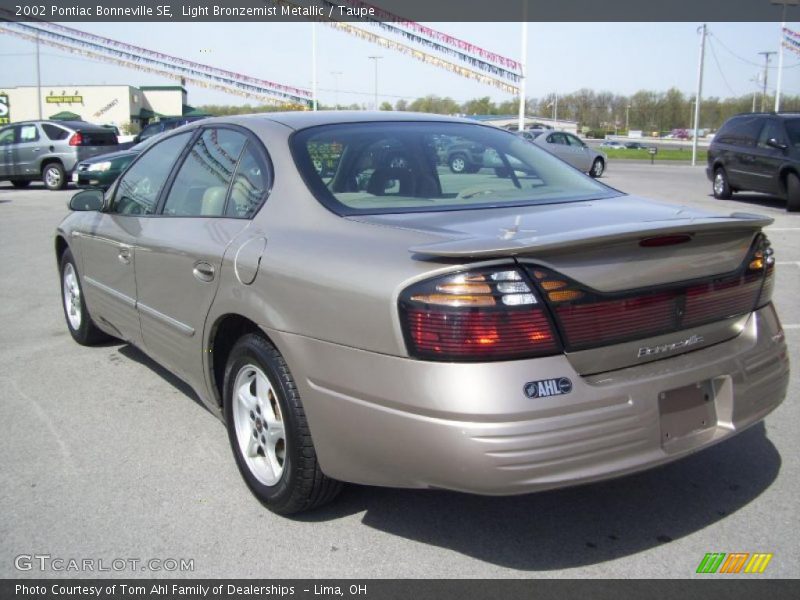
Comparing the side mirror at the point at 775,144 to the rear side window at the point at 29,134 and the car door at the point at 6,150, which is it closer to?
the rear side window at the point at 29,134

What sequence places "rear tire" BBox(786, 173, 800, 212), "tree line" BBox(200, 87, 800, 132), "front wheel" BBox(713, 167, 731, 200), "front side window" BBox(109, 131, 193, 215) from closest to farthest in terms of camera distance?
"front side window" BBox(109, 131, 193, 215)
"rear tire" BBox(786, 173, 800, 212)
"front wheel" BBox(713, 167, 731, 200)
"tree line" BBox(200, 87, 800, 132)

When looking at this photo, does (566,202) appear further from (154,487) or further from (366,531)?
(154,487)

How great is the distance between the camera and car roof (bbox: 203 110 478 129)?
3.62m

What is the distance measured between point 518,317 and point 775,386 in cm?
129

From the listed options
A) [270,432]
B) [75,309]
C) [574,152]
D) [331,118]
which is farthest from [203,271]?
[574,152]

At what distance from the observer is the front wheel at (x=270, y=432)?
112 inches

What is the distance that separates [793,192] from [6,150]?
18293 mm

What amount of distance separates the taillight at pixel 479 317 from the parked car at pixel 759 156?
41.3 feet

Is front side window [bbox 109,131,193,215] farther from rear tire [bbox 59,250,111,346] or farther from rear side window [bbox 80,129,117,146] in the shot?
rear side window [bbox 80,129,117,146]

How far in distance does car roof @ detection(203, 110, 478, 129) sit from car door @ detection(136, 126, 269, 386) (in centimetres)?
14

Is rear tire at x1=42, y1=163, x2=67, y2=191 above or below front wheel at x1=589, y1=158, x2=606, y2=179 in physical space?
below

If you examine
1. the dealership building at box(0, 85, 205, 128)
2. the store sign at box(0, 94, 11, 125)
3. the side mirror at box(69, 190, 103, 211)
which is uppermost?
the dealership building at box(0, 85, 205, 128)

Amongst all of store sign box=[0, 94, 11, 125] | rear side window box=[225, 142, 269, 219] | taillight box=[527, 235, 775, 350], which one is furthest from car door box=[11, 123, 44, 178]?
Result: store sign box=[0, 94, 11, 125]
